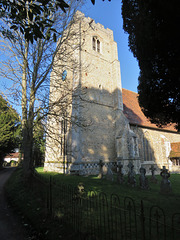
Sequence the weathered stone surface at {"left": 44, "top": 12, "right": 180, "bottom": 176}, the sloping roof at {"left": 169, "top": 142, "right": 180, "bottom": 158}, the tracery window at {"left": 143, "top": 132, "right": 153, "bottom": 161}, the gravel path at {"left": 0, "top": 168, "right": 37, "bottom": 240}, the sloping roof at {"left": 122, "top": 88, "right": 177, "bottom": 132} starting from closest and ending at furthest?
1. the gravel path at {"left": 0, "top": 168, "right": 37, "bottom": 240}
2. the weathered stone surface at {"left": 44, "top": 12, "right": 180, "bottom": 176}
3. the sloping roof at {"left": 122, "top": 88, "right": 177, "bottom": 132}
4. the tracery window at {"left": 143, "top": 132, "right": 153, "bottom": 161}
5. the sloping roof at {"left": 169, "top": 142, "right": 180, "bottom": 158}

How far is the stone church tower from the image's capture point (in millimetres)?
11875

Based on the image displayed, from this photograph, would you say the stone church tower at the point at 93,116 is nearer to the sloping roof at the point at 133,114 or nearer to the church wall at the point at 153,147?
the sloping roof at the point at 133,114

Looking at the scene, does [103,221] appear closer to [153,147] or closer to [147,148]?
[147,148]

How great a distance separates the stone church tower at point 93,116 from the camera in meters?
11.9

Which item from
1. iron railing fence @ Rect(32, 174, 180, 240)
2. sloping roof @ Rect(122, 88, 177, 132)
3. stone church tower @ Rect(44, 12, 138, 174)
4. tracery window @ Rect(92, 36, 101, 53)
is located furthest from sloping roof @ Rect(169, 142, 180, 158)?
iron railing fence @ Rect(32, 174, 180, 240)

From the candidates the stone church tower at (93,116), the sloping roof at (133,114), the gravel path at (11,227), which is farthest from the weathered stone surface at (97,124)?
the gravel path at (11,227)

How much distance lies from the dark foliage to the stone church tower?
6165 millimetres

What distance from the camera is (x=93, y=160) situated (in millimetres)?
12375

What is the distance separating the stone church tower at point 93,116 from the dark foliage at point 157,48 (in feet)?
20.2

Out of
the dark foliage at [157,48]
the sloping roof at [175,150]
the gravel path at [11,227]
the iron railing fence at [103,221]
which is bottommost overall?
the gravel path at [11,227]

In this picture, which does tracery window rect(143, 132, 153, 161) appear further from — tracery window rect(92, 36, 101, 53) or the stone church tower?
tracery window rect(92, 36, 101, 53)

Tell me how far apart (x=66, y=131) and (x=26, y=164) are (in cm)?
621

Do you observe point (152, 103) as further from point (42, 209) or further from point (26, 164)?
point (26, 164)

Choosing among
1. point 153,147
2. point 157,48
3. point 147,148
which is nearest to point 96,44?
point 147,148
